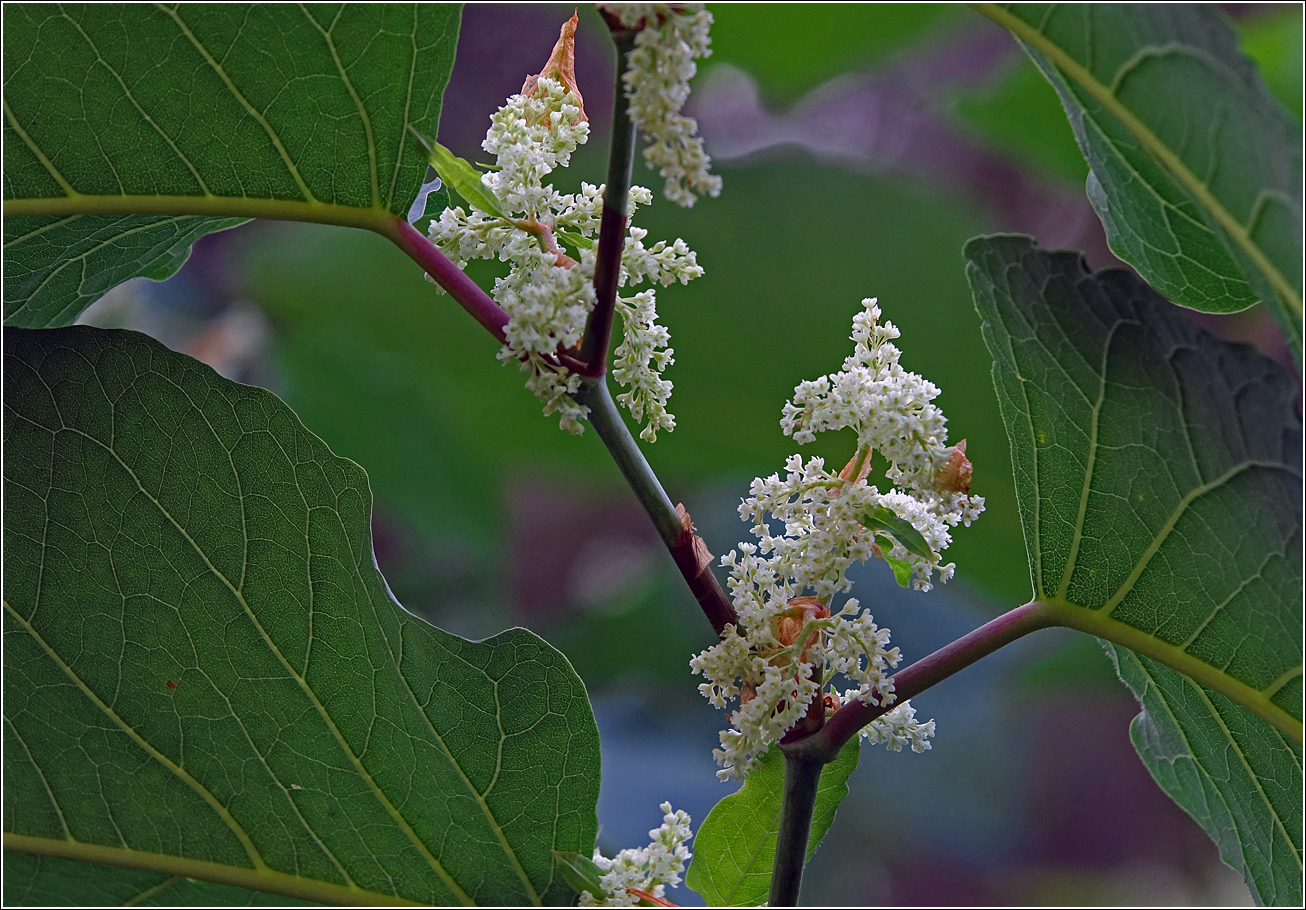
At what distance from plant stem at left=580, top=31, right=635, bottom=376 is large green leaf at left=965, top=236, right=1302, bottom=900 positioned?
20cm

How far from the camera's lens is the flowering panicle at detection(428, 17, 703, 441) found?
1.65ft

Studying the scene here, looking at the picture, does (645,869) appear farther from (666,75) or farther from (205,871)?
(666,75)

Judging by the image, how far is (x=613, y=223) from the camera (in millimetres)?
494

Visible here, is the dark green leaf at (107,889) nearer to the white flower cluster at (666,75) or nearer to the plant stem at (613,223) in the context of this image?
the plant stem at (613,223)

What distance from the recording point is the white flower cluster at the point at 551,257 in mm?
504

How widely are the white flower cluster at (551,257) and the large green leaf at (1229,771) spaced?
374 mm

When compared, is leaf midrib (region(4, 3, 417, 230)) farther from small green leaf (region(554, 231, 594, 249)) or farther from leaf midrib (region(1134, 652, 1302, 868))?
leaf midrib (region(1134, 652, 1302, 868))

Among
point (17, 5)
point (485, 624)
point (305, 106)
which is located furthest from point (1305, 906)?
point (485, 624)

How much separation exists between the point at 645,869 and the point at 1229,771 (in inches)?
15.5

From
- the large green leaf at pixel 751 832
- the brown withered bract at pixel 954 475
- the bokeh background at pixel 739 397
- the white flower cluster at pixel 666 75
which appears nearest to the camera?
the white flower cluster at pixel 666 75

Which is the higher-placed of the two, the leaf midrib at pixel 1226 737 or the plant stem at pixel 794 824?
the leaf midrib at pixel 1226 737

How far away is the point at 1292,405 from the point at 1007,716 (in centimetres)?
161

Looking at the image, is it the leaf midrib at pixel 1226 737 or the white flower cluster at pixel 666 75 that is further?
the leaf midrib at pixel 1226 737

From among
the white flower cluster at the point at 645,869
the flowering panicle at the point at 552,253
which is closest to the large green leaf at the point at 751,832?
the white flower cluster at the point at 645,869
